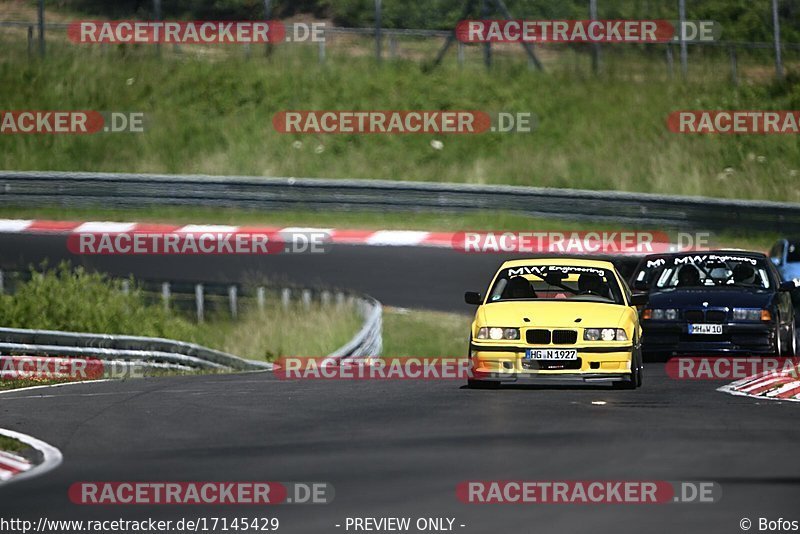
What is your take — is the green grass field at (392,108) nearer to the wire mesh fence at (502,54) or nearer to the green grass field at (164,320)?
the wire mesh fence at (502,54)

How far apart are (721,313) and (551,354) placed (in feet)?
12.1

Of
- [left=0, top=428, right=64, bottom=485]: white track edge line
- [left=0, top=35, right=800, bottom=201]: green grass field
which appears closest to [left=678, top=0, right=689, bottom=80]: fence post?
[left=0, top=35, right=800, bottom=201]: green grass field

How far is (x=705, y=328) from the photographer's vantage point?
Result: 56.3 feet

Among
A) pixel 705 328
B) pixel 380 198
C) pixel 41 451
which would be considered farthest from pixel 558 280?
pixel 380 198

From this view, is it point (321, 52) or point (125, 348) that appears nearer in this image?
point (125, 348)

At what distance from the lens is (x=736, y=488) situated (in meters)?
9.02

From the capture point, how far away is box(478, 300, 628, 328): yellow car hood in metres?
14.2

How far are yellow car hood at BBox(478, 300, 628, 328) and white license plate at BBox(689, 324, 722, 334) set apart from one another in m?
2.69

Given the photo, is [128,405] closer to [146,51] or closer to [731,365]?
[731,365]

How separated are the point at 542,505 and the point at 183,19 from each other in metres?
36.0

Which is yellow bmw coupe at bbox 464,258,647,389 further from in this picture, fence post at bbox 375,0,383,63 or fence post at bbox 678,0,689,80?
fence post at bbox 375,0,383,63

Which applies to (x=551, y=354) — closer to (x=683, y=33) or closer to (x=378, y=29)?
(x=683, y=33)

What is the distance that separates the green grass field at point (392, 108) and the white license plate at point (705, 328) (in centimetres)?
1660

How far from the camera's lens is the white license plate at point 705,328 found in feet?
56.2
